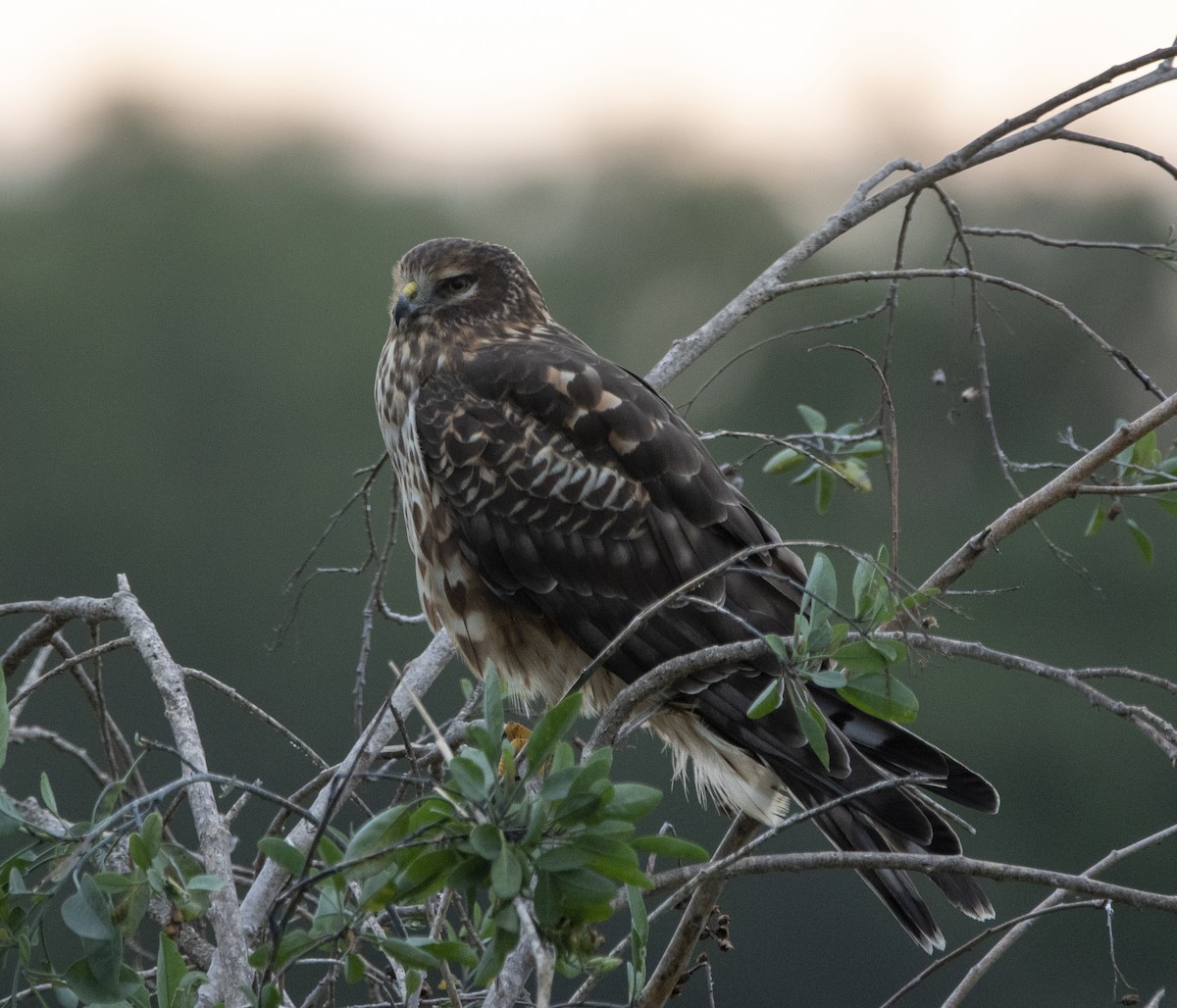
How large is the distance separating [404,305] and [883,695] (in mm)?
2266

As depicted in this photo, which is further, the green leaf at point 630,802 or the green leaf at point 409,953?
the green leaf at point 409,953

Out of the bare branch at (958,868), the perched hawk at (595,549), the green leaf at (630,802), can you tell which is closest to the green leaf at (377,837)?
the green leaf at (630,802)

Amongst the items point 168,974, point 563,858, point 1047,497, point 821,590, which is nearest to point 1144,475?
point 1047,497

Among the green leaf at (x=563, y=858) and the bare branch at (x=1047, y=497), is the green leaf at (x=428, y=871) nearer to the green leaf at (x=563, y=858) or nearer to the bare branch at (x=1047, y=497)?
the green leaf at (x=563, y=858)

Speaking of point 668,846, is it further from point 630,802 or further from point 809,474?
point 809,474

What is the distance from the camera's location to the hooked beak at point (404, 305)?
12.7 feet

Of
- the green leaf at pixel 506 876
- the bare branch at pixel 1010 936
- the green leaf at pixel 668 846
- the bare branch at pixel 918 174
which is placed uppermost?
the bare branch at pixel 918 174

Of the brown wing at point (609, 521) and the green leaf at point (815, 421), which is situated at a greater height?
the green leaf at point (815, 421)

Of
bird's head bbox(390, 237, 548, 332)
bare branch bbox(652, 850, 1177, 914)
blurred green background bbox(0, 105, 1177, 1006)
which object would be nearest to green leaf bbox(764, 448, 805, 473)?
bird's head bbox(390, 237, 548, 332)

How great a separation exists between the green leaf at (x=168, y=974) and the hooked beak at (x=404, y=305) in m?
2.19

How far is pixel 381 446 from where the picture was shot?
17750 mm

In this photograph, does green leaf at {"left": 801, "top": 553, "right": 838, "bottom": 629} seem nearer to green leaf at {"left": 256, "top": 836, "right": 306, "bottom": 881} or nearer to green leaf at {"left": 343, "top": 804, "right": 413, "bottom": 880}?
green leaf at {"left": 343, "top": 804, "right": 413, "bottom": 880}

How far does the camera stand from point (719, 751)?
3.28 m

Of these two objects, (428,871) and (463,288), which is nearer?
(428,871)
